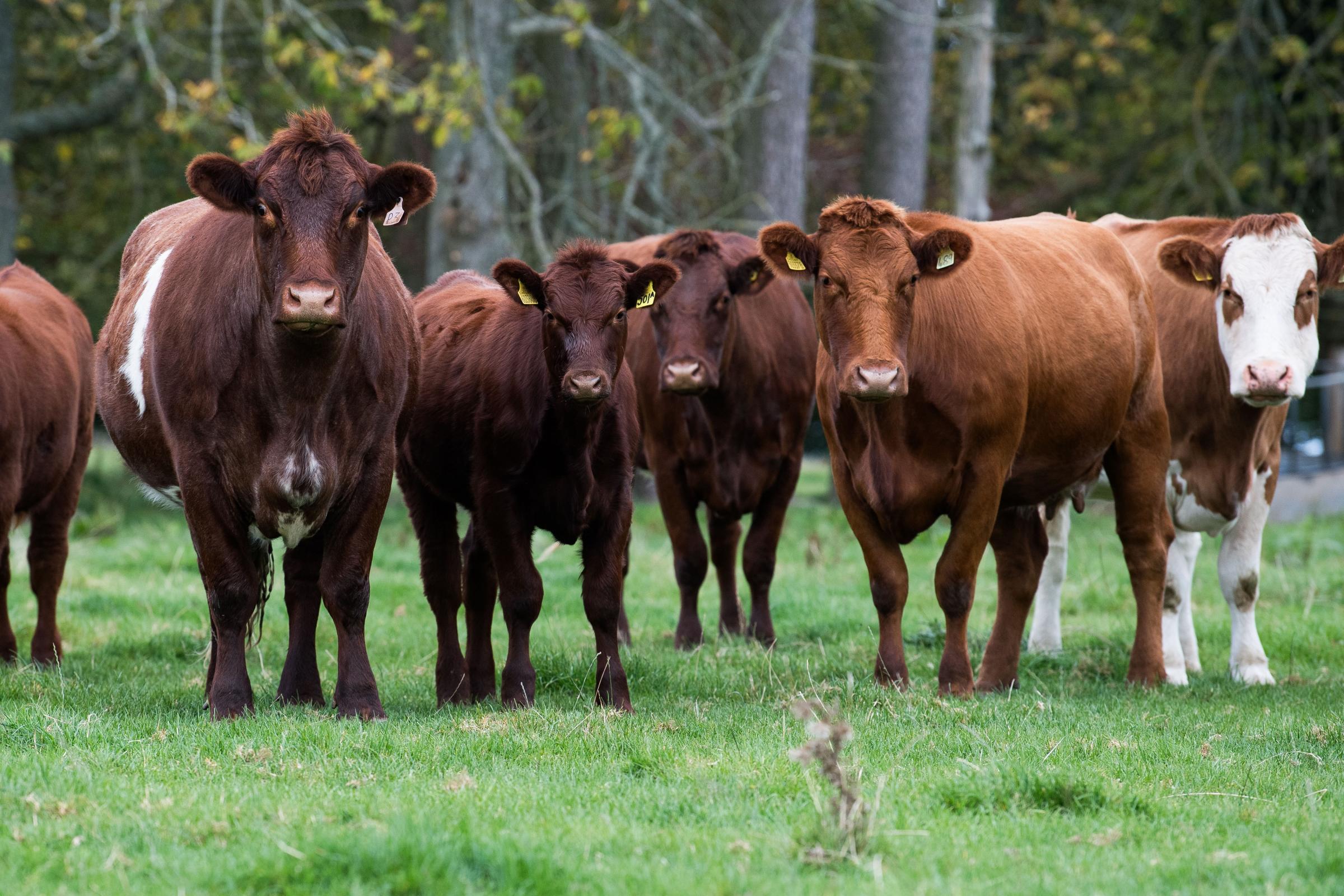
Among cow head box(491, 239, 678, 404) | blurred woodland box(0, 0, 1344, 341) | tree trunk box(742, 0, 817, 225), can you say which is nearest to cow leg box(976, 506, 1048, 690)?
cow head box(491, 239, 678, 404)

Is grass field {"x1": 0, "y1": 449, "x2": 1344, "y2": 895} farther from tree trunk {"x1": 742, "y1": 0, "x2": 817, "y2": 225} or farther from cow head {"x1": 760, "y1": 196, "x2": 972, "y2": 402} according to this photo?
tree trunk {"x1": 742, "y1": 0, "x2": 817, "y2": 225}

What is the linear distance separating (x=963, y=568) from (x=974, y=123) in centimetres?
1047

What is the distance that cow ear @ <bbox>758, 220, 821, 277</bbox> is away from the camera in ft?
21.5

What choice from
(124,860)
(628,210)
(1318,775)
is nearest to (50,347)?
(124,860)

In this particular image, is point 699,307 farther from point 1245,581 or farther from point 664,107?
point 664,107

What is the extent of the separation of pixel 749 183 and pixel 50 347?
8.65 meters

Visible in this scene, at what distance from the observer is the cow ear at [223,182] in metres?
5.56

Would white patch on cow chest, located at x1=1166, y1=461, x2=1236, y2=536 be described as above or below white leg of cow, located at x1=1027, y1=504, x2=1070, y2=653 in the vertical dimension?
above

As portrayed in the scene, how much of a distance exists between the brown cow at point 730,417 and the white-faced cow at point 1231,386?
201 cm

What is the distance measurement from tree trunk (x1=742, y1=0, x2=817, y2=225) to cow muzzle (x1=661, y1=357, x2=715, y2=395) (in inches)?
277

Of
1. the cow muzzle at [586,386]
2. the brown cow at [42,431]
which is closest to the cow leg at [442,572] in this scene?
→ the cow muzzle at [586,386]

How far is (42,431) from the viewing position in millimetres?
7555

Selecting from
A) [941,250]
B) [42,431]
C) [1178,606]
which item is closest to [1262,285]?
[1178,606]

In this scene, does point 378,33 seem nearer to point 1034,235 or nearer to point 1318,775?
point 1034,235
